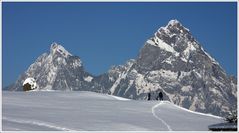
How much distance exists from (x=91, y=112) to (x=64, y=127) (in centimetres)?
666

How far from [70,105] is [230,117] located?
1014 centimetres

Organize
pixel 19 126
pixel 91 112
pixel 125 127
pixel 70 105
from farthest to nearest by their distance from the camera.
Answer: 1. pixel 70 105
2. pixel 91 112
3. pixel 125 127
4. pixel 19 126

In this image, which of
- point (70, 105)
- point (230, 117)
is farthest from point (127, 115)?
point (230, 117)

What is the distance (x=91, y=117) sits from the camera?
25266 mm

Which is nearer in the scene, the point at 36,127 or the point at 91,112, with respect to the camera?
the point at 36,127

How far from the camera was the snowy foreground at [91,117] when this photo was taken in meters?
21.3

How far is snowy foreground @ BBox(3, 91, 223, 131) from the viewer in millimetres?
21333

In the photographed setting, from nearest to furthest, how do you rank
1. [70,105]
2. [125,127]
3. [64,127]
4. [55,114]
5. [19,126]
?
[19,126] < [64,127] < [125,127] < [55,114] < [70,105]

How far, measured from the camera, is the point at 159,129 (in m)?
23.5

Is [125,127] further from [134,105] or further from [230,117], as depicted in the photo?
[134,105]

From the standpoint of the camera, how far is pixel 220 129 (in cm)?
2214

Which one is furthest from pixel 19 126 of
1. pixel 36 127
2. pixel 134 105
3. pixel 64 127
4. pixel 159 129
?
pixel 134 105

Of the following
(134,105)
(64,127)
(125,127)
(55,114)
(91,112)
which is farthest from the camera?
(134,105)

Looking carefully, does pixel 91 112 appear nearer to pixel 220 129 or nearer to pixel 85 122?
pixel 85 122
